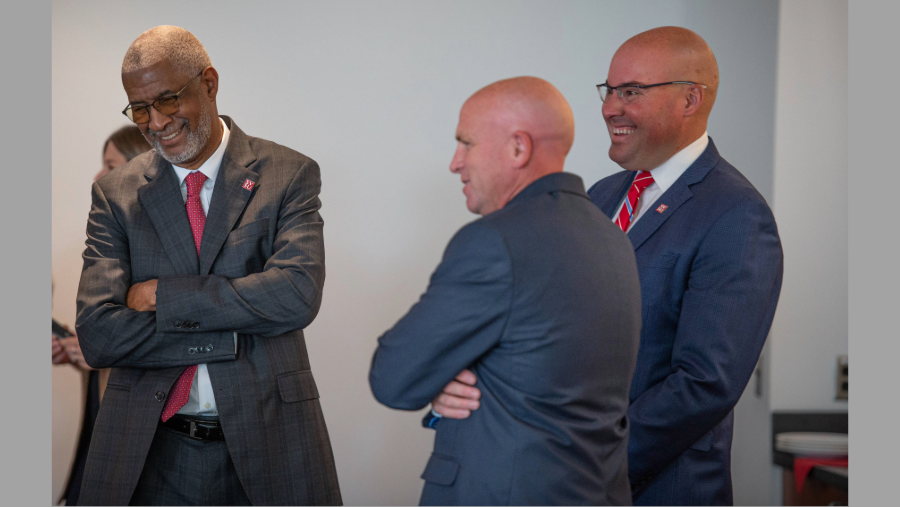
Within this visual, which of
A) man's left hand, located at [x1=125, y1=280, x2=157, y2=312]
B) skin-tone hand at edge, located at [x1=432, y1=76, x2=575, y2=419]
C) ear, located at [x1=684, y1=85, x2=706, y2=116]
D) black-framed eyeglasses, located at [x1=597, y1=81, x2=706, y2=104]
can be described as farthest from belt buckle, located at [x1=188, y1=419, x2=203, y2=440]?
ear, located at [x1=684, y1=85, x2=706, y2=116]

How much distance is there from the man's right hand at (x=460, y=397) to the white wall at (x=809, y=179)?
229 centimetres

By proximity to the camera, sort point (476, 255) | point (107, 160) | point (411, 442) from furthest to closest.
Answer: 1. point (411, 442)
2. point (107, 160)
3. point (476, 255)

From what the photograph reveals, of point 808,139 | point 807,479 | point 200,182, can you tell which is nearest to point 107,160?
point 200,182

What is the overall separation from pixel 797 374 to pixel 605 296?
2289mm

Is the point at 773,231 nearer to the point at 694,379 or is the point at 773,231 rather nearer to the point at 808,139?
the point at 694,379

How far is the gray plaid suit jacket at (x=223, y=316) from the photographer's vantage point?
6.56ft

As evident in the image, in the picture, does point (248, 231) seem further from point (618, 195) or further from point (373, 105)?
point (373, 105)

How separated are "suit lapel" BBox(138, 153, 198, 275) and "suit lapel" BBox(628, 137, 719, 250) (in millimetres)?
1239

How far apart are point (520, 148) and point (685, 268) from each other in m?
0.76

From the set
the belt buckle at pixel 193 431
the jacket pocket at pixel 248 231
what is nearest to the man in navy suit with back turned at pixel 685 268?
the jacket pocket at pixel 248 231

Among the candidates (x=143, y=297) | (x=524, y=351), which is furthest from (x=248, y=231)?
(x=524, y=351)

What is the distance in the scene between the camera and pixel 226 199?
213 cm

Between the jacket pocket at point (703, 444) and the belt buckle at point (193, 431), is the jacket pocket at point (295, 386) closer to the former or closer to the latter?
the belt buckle at point (193, 431)

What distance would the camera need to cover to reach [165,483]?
207 cm
